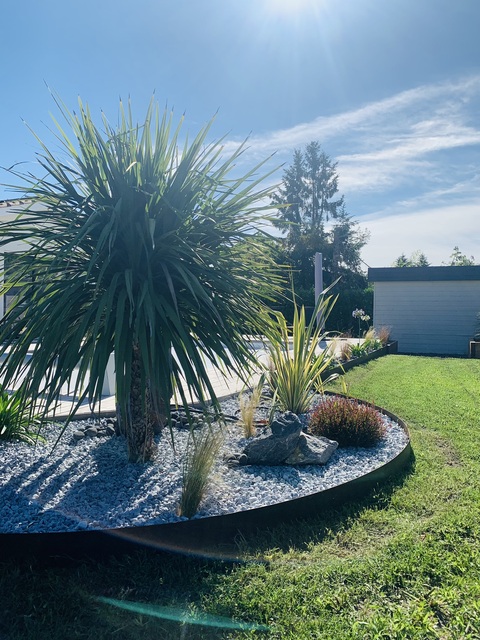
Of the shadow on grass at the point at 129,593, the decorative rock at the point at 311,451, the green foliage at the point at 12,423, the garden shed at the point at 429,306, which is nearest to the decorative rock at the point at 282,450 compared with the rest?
the decorative rock at the point at 311,451

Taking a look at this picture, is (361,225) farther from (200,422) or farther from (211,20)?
(200,422)

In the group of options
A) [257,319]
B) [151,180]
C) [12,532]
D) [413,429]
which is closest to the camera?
[12,532]

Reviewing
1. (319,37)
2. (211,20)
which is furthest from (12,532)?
(319,37)

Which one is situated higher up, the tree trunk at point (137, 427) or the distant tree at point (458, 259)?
the distant tree at point (458, 259)

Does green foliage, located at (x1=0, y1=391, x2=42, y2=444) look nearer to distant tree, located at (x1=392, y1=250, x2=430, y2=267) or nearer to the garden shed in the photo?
the garden shed

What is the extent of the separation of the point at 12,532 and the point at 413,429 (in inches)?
151

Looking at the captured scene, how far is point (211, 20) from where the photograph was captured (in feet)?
19.4

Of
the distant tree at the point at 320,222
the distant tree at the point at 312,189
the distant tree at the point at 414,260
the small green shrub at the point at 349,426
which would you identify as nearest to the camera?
the small green shrub at the point at 349,426

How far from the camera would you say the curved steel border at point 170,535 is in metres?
2.29

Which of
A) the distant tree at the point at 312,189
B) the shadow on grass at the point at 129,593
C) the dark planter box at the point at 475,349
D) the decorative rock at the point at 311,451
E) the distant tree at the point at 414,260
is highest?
the distant tree at the point at 312,189

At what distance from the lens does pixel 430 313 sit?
572 inches

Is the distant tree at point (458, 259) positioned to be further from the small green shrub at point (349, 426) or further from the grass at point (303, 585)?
the grass at point (303, 585)

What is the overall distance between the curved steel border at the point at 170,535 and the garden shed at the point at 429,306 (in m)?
12.5

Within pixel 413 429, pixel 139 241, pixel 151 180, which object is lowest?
pixel 413 429
